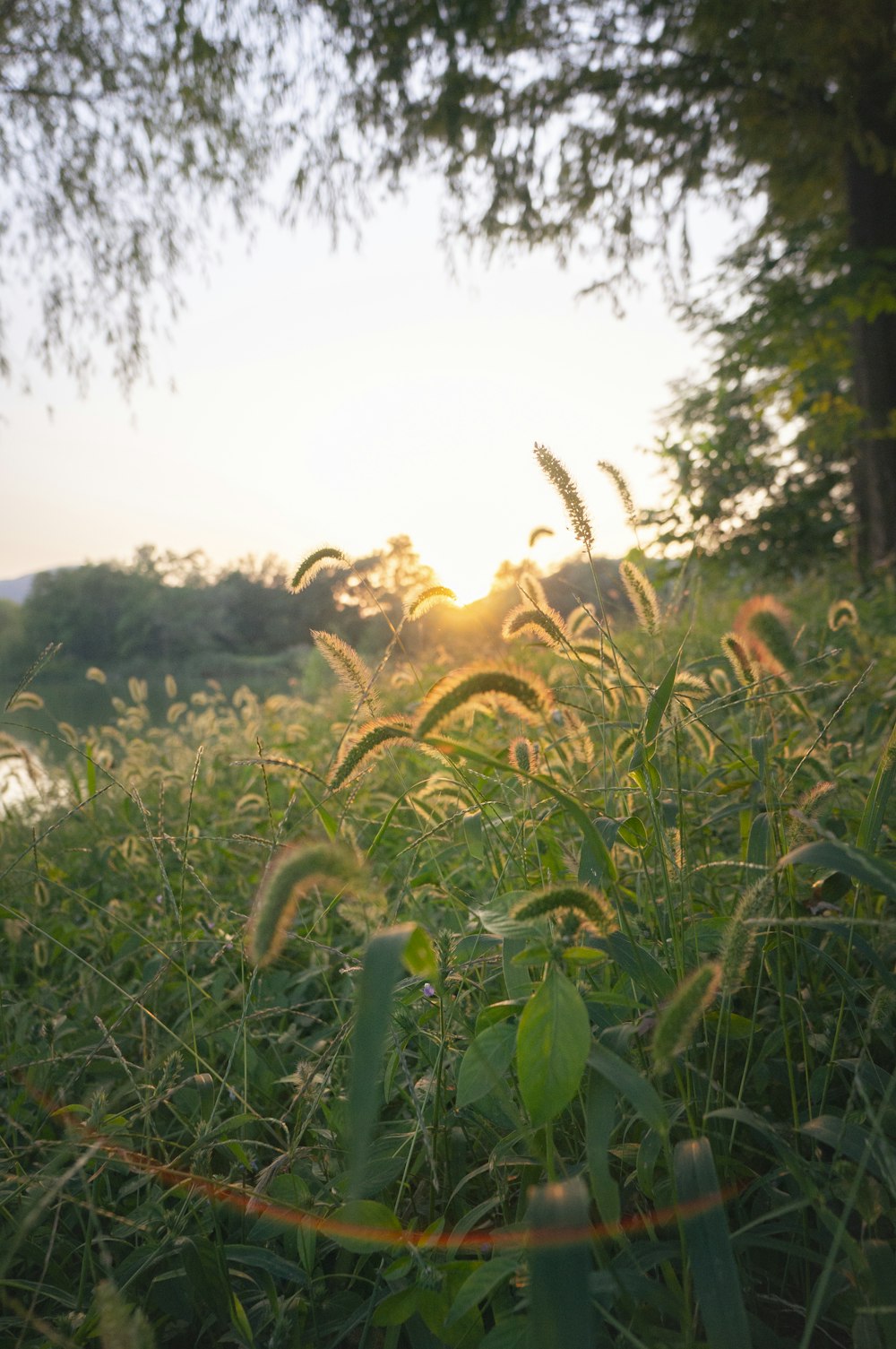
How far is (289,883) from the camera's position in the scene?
63 centimetres

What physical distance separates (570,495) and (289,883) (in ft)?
2.35

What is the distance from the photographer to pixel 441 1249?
3.00 feet

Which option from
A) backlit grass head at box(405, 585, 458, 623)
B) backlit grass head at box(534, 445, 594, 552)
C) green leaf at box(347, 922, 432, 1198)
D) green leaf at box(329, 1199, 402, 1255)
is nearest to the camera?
green leaf at box(347, 922, 432, 1198)


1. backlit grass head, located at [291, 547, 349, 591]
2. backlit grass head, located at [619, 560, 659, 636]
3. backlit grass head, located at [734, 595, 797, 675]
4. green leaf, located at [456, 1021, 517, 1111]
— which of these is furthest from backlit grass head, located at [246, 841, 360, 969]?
backlit grass head, located at [734, 595, 797, 675]

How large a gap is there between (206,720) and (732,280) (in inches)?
244

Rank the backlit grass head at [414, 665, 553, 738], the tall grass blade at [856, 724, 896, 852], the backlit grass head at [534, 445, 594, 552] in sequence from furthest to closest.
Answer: the backlit grass head at [534, 445, 594, 552], the tall grass blade at [856, 724, 896, 852], the backlit grass head at [414, 665, 553, 738]

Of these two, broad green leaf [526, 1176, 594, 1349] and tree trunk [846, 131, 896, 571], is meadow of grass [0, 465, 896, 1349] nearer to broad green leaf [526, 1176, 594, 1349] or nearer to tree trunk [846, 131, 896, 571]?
broad green leaf [526, 1176, 594, 1349]

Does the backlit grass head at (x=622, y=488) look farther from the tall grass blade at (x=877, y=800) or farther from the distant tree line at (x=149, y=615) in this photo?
the distant tree line at (x=149, y=615)

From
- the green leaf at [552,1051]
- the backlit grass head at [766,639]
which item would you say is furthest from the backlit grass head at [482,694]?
the backlit grass head at [766,639]

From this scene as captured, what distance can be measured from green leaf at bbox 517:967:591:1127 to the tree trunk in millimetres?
5805

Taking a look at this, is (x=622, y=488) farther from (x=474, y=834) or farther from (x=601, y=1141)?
(x=601, y=1141)

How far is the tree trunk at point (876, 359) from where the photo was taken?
572 centimetres

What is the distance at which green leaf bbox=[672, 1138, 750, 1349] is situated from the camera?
0.67 meters

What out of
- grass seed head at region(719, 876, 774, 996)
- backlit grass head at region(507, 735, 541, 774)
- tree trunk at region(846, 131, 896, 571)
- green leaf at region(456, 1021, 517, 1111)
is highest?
tree trunk at region(846, 131, 896, 571)
